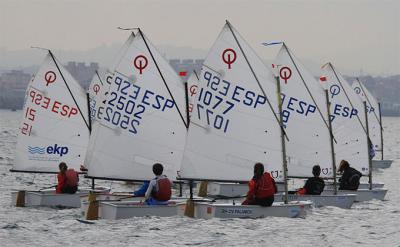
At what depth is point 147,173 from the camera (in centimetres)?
2895

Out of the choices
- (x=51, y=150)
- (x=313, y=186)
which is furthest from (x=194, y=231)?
(x=51, y=150)

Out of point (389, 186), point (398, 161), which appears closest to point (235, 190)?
point (389, 186)

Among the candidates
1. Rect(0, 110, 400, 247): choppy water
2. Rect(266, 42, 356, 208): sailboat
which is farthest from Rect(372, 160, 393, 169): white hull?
Rect(0, 110, 400, 247): choppy water

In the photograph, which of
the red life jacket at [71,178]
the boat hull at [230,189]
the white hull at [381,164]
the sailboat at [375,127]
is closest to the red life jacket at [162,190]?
the red life jacket at [71,178]

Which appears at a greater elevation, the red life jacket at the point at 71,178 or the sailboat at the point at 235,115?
the sailboat at the point at 235,115

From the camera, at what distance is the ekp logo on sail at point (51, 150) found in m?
35.0

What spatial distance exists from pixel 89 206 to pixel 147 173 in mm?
3688

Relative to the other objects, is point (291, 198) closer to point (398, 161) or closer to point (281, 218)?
point (281, 218)

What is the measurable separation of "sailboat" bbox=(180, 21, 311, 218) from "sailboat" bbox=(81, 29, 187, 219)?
178cm

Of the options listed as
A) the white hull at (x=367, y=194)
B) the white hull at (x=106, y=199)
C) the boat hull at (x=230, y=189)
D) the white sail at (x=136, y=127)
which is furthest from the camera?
the boat hull at (x=230, y=189)

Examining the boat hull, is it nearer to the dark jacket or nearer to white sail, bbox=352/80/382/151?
the dark jacket

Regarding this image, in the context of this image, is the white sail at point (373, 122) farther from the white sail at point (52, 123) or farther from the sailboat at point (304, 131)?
the white sail at point (52, 123)

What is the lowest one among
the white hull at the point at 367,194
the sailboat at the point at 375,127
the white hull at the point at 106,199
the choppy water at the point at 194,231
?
the choppy water at the point at 194,231

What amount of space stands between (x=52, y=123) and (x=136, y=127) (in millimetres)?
7296
